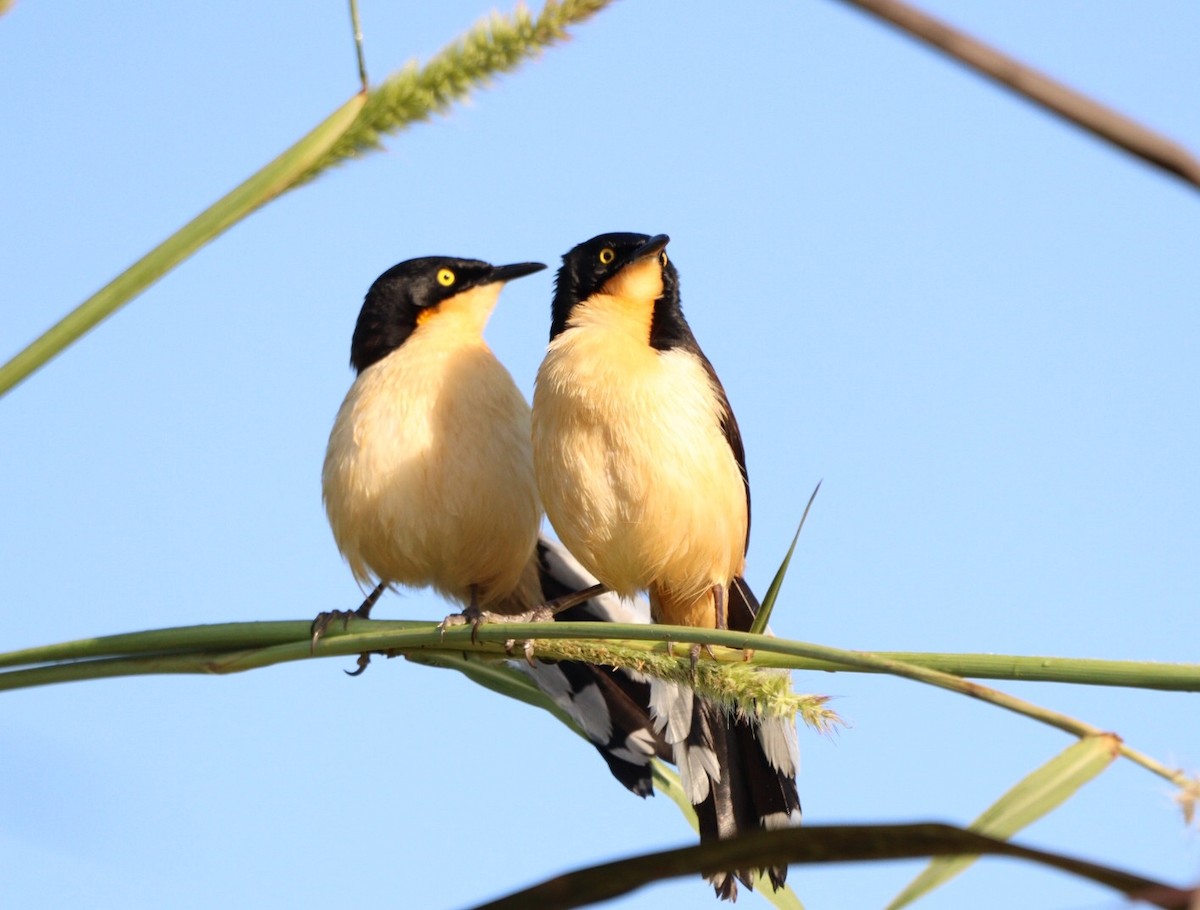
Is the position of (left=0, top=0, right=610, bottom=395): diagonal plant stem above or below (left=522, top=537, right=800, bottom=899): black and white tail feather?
below

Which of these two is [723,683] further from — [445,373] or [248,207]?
[445,373]

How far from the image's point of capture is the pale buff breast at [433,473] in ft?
16.8

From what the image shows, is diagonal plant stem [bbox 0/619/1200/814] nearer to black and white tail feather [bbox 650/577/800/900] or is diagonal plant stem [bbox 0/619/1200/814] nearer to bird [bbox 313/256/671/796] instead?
black and white tail feather [bbox 650/577/800/900]

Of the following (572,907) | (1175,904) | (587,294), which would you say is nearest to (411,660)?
(587,294)

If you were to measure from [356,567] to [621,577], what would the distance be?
3.83ft

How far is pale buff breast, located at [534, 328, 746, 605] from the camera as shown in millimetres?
4699

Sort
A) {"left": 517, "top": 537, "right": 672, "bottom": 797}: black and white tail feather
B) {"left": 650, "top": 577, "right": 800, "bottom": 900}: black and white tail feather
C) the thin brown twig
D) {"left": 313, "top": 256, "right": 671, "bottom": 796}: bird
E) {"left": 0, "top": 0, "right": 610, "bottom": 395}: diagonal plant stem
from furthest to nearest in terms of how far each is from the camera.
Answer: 1. {"left": 313, "top": 256, "right": 671, "bottom": 796}: bird
2. {"left": 517, "top": 537, "right": 672, "bottom": 797}: black and white tail feather
3. {"left": 650, "top": 577, "right": 800, "bottom": 900}: black and white tail feather
4. {"left": 0, "top": 0, "right": 610, "bottom": 395}: diagonal plant stem
5. the thin brown twig

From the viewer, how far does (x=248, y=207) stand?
69.1 inches

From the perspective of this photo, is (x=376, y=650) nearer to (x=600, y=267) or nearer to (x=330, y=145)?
(x=330, y=145)

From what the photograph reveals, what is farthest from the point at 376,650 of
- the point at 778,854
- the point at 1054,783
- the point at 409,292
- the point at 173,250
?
the point at 409,292

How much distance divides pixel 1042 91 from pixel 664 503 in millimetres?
3920

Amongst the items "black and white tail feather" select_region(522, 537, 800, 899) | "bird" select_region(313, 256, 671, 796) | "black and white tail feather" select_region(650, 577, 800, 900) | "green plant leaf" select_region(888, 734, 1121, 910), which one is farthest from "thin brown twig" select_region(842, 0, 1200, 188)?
"bird" select_region(313, 256, 671, 796)

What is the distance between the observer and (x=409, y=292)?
5664mm

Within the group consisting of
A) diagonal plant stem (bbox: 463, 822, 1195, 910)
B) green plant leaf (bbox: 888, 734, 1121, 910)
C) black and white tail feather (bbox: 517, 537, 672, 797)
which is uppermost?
black and white tail feather (bbox: 517, 537, 672, 797)
